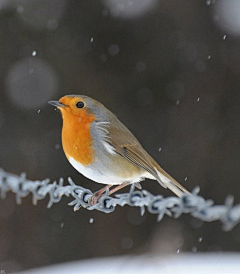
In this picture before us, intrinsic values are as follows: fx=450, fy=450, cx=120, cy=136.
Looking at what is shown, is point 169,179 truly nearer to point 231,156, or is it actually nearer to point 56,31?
point 231,156

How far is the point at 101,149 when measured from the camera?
2.79 m

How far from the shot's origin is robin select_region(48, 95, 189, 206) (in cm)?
271

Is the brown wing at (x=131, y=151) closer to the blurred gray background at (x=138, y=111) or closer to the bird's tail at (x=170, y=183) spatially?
the bird's tail at (x=170, y=183)

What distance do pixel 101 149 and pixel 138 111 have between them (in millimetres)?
3209

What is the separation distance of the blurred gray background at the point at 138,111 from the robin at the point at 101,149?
2.90 metres

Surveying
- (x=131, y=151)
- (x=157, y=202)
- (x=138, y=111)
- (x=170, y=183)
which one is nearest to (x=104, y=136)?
(x=131, y=151)

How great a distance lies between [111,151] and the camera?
285 cm

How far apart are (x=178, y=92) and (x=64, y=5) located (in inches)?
75.7

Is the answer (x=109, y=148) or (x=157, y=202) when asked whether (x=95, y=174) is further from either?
(x=157, y=202)

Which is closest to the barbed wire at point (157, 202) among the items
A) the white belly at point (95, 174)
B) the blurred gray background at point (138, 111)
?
the white belly at point (95, 174)

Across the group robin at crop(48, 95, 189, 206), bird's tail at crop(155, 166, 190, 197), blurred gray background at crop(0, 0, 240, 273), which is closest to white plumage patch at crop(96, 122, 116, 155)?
robin at crop(48, 95, 189, 206)

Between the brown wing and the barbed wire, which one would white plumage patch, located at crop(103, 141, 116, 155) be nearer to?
the brown wing

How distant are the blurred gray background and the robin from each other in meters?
2.90

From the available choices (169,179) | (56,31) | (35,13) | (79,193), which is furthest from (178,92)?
(79,193)
